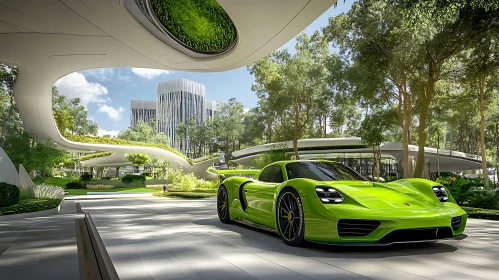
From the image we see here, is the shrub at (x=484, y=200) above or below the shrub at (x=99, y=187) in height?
above

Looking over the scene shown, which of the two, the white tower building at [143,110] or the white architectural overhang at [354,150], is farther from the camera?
the white tower building at [143,110]

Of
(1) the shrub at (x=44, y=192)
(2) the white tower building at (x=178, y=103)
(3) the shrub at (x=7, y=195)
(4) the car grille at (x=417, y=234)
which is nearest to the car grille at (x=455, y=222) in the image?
(4) the car grille at (x=417, y=234)

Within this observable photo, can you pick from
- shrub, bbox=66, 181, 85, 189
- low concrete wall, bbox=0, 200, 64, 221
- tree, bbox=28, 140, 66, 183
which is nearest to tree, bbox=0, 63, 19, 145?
tree, bbox=28, 140, 66, 183

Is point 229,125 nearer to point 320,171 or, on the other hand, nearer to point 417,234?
point 320,171

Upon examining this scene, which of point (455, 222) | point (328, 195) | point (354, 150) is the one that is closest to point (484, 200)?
point (455, 222)

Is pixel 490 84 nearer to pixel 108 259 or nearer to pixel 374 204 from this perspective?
pixel 374 204

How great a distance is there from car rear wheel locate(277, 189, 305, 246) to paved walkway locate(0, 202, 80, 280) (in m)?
2.58

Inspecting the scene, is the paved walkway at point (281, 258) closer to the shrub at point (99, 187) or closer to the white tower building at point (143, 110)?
the shrub at point (99, 187)

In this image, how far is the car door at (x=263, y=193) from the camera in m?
6.02

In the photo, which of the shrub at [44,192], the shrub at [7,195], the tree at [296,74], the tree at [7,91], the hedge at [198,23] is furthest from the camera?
the tree at [296,74]

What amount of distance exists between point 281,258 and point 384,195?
162 centimetres

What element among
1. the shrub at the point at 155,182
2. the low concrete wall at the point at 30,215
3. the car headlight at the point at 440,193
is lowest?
the shrub at the point at 155,182

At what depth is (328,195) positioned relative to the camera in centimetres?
488

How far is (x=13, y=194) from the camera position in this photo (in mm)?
11750
